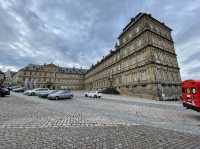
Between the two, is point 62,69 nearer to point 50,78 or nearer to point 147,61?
point 50,78

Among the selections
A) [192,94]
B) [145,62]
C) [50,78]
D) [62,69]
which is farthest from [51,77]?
[192,94]

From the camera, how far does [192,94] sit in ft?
30.5

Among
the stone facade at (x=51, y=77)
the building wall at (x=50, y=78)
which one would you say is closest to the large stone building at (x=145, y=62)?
the building wall at (x=50, y=78)

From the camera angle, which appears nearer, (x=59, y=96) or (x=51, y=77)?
(x=59, y=96)

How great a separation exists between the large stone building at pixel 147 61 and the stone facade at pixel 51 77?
53.3m

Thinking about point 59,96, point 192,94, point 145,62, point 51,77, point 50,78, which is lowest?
point 59,96

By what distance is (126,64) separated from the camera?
39406 millimetres

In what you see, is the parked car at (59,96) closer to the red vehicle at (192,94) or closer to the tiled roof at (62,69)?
the red vehicle at (192,94)

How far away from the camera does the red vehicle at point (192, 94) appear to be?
8820mm

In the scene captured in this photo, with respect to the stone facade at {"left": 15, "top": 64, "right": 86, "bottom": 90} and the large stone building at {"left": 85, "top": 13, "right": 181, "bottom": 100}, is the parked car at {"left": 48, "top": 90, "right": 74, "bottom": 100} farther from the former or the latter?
the stone facade at {"left": 15, "top": 64, "right": 86, "bottom": 90}

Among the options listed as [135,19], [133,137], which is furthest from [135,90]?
[133,137]

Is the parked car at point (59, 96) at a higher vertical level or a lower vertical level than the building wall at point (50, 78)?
lower

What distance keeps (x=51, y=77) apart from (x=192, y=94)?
86387 mm

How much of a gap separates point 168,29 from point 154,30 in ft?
30.8
